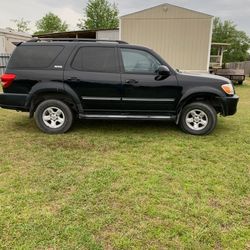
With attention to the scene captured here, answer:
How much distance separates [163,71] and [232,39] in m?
57.2

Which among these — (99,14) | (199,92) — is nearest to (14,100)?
(199,92)

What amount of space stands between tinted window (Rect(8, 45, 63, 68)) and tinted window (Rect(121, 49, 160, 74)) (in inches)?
51.1

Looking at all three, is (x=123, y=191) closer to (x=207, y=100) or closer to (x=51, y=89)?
(x=51, y=89)

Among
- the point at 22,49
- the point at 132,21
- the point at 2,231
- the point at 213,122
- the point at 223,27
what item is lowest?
the point at 2,231

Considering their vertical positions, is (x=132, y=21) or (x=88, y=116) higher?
(x=132, y=21)

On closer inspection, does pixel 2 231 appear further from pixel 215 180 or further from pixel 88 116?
pixel 88 116

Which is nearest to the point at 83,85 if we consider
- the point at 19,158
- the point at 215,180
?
the point at 19,158

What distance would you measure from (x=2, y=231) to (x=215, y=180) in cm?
257

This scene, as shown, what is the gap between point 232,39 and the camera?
56125 mm

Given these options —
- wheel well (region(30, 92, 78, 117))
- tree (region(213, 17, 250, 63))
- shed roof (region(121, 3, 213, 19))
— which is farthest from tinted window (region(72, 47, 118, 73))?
tree (region(213, 17, 250, 63))

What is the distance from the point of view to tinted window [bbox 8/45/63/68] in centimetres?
544

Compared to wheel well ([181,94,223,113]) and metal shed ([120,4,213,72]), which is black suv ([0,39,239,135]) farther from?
metal shed ([120,4,213,72])

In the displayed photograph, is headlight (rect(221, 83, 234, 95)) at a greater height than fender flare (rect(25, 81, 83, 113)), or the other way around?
headlight (rect(221, 83, 234, 95))

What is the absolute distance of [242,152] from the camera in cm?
476
